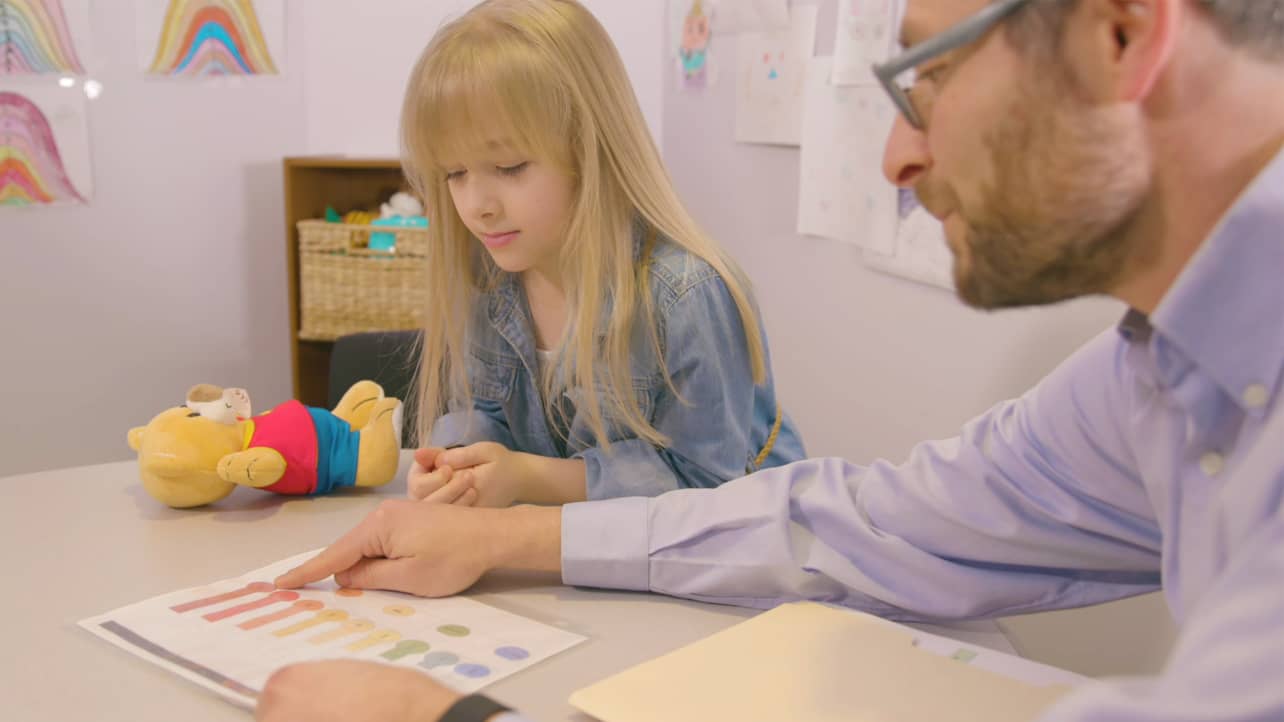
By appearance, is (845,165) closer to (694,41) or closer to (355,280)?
(694,41)

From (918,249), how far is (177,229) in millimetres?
1965

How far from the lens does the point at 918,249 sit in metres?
1.64

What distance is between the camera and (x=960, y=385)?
1578 mm

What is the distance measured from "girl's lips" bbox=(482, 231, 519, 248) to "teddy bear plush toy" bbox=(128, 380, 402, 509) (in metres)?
0.21

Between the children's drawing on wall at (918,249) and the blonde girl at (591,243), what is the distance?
0.44 meters

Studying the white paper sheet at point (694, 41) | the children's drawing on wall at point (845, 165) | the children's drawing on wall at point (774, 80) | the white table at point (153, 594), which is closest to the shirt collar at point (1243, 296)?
the white table at point (153, 594)

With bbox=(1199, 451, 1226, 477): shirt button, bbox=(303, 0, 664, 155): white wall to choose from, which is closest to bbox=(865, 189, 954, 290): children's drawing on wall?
bbox=(1199, 451, 1226, 477): shirt button

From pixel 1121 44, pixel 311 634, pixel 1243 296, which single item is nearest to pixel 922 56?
pixel 1121 44

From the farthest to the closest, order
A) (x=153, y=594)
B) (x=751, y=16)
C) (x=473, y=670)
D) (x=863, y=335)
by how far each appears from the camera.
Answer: (x=751, y=16) < (x=863, y=335) < (x=153, y=594) < (x=473, y=670)

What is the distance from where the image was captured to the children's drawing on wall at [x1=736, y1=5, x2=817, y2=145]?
6.79 ft

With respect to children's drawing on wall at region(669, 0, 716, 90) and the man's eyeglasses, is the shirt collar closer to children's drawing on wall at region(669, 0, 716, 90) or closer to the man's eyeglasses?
the man's eyeglasses

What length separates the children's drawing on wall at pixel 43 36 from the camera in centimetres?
237

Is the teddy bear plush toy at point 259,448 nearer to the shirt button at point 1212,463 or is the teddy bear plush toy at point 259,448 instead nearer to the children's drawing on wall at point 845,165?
the shirt button at point 1212,463

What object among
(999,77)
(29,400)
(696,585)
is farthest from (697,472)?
(29,400)
